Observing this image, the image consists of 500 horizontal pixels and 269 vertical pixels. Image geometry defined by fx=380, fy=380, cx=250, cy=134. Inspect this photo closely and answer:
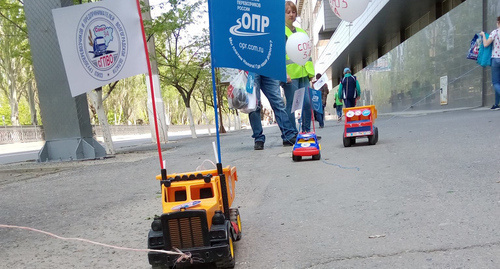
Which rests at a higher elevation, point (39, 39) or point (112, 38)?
point (39, 39)

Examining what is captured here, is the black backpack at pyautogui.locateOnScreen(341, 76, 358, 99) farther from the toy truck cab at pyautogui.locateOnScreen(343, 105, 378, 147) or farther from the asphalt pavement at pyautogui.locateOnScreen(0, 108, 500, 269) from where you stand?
the asphalt pavement at pyautogui.locateOnScreen(0, 108, 500, 269)

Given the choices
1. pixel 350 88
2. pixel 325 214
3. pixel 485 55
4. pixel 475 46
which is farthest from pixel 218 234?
pixel 475 46

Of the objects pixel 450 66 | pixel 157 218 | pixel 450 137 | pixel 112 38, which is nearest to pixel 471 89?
pixel 450 66

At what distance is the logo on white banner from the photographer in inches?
117

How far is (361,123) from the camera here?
20.0ft

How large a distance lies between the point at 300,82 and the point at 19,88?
115 feet

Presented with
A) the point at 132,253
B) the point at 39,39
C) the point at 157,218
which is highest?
the point at 39,39

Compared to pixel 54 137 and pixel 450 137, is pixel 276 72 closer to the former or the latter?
pixel 450 137

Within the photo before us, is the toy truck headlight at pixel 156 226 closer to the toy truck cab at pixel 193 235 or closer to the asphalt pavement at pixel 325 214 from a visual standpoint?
the toy truck cab at pixel 193 235

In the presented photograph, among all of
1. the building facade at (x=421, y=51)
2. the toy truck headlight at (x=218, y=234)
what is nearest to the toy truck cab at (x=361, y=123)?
the toy truck headlight at (x=218, y=234)

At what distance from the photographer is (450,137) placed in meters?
5.84

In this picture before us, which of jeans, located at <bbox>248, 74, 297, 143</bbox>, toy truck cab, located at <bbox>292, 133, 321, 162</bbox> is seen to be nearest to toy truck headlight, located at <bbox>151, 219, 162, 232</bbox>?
toy truck cab, located at <bbox>292, 133, 321, 162</bbox>

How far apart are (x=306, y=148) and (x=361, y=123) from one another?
4.54 ft

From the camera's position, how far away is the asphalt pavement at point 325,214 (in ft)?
6.42
